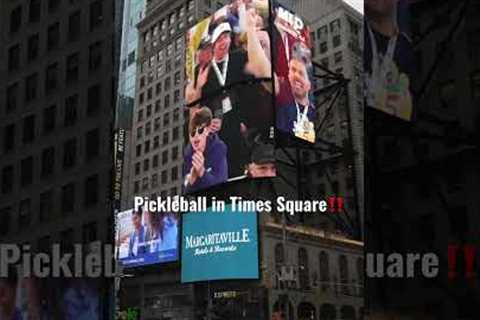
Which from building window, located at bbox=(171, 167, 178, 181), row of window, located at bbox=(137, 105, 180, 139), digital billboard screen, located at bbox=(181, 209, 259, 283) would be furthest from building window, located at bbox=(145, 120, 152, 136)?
digital billboard screen, located at bbox=(181, 209, 259, 283)

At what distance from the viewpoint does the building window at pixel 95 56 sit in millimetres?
13875

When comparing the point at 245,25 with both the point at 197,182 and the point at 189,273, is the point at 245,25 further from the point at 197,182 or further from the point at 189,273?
A: the point at 189,273

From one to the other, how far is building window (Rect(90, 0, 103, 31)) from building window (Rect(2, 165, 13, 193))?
262 cm

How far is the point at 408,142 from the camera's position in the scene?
1194 centimetres

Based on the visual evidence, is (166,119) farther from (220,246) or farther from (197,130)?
(220,246)

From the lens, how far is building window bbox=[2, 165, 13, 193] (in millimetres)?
14078

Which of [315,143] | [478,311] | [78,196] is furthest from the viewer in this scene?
[78,196]

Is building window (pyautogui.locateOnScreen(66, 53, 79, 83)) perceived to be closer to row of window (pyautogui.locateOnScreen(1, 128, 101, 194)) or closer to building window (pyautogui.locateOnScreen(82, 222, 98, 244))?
row of window (pyautogui.locateOnScreen(1, 128, 101, 194))

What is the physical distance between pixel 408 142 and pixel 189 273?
3.43 m

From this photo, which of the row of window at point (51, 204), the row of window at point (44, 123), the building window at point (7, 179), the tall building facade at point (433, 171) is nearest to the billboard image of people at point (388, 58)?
the tall building facade at point (433, 171)

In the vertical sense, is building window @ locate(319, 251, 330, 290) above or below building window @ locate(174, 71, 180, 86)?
below

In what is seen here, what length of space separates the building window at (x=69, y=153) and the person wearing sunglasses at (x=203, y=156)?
2441 millimetres

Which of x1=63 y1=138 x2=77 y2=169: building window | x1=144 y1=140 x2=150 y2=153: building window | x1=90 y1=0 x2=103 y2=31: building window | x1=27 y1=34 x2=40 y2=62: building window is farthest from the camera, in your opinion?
x1=27 y1=34 x2=40 y2=62: building window

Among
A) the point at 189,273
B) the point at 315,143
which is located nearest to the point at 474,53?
the point at 315,143
